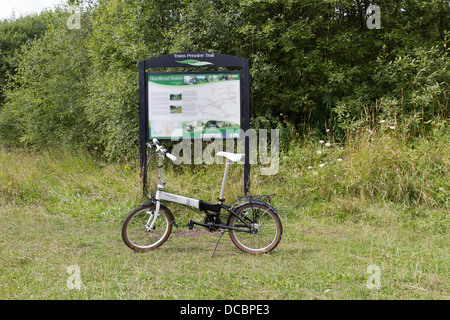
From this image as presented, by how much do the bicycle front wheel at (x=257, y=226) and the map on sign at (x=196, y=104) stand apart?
1.96 m

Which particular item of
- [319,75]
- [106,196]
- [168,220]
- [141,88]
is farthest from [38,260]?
[319,75]

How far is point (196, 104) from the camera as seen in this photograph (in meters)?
6.28

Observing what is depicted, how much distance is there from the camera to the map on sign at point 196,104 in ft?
20.5

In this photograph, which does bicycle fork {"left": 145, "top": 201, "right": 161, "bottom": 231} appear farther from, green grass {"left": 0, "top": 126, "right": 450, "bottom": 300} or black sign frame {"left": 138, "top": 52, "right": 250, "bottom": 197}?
black sign frame {"left": 138, "top": 52, "right": 250, "bottom": 197}

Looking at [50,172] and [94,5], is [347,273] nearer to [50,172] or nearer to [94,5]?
[50,172]

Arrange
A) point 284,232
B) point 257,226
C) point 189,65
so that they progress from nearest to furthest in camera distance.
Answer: point 257,226
point 284,232
point 189,65

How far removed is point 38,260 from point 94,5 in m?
9.73

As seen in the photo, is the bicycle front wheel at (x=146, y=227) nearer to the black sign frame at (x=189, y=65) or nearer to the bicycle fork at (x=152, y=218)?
the bicycle fork at (x=152, y=218)

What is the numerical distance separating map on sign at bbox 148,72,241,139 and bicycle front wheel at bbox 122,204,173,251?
1.90 meters

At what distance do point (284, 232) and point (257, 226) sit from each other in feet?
2.94

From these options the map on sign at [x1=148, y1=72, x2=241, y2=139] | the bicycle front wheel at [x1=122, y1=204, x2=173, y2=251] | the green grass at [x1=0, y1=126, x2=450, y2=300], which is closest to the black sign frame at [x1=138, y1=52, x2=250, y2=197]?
the map on sign at [x1=148, y1=72, x2=241, y2=139]

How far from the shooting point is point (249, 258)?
4.36 m

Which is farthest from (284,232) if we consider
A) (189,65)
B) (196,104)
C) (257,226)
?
(189,65)

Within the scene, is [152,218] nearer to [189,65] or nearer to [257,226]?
[257,226]
